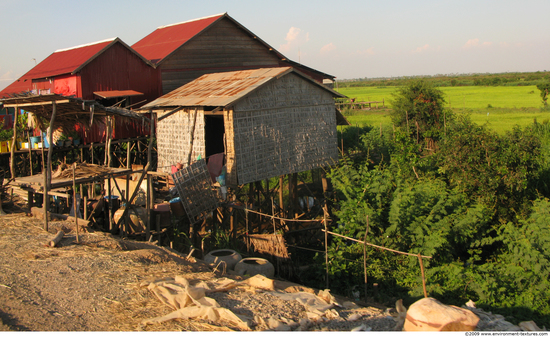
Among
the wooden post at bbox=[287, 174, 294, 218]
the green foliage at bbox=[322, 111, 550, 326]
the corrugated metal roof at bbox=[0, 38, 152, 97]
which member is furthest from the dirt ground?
the corrugated metal roof at bbox=[0, 38, 152, 97]

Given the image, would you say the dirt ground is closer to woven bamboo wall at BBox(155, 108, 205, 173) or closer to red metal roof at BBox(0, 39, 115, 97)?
woven bamboo wall at BBox(155, 108, 205, 173)

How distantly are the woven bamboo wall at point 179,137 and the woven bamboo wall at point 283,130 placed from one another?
1190 mm

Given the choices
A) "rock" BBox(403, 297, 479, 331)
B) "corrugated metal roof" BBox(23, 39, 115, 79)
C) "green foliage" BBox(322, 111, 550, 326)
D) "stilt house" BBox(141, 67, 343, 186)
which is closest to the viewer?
"rock" BBox(403, 297, 479, 331)

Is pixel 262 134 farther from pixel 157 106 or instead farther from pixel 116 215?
pixel 116 215

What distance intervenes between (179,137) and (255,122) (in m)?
2.27

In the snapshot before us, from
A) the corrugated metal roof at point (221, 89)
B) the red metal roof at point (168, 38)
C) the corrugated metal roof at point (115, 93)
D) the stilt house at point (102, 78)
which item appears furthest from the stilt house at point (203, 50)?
the corrugated metal roof at point (221, 89)

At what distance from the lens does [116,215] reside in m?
10.4

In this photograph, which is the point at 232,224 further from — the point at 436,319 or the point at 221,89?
the point at 436,319

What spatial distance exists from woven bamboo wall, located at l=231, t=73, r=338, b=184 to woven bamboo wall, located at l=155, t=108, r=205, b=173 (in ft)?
3.90

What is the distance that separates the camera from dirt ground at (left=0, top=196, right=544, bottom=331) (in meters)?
4.27

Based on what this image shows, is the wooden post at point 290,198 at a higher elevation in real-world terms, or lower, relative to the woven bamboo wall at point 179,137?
lower

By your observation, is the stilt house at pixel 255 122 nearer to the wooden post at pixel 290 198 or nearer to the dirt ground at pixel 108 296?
the wooden post at pixel 290 198

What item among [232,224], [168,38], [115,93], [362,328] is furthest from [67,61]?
[362,328]

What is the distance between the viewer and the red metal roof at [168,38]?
16.3 meters
